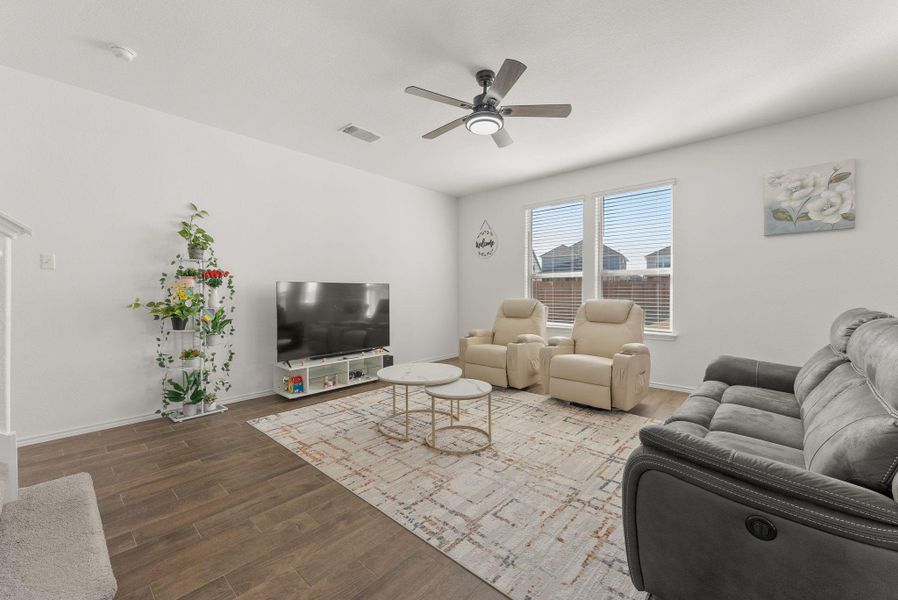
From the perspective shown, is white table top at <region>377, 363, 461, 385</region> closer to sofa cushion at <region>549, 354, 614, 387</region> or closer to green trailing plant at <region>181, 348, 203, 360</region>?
sofa cushion at <region>549, 354, 614, 387</region>

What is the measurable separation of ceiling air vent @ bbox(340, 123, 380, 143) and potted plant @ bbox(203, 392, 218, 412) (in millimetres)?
2805

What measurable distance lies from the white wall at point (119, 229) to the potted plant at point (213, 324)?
34 cm

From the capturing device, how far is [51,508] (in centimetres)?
162

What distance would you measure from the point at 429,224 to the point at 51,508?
4997mm

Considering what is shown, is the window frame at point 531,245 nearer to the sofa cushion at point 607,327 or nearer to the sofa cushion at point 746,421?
the sofa cushion at point 607,327

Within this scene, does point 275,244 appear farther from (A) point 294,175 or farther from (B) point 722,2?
(B) point 722,2

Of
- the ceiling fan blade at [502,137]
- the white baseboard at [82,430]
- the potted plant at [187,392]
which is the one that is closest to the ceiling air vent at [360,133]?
the ceiling fan blade at [502,137]

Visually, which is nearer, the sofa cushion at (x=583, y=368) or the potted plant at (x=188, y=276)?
the potted plant at (x=188, y=276)

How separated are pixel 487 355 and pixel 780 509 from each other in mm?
3301

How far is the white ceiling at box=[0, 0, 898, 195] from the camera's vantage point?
2.15 m

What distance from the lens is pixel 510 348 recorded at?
165 inches

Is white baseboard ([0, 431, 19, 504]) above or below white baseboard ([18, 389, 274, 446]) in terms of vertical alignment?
above

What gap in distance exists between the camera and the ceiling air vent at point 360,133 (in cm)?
367

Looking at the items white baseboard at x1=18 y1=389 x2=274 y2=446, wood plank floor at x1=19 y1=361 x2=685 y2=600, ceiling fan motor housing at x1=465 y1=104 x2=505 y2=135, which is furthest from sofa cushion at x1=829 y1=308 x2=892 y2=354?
white baseboard at x1=18 y1=389 x2=274 y2=446
